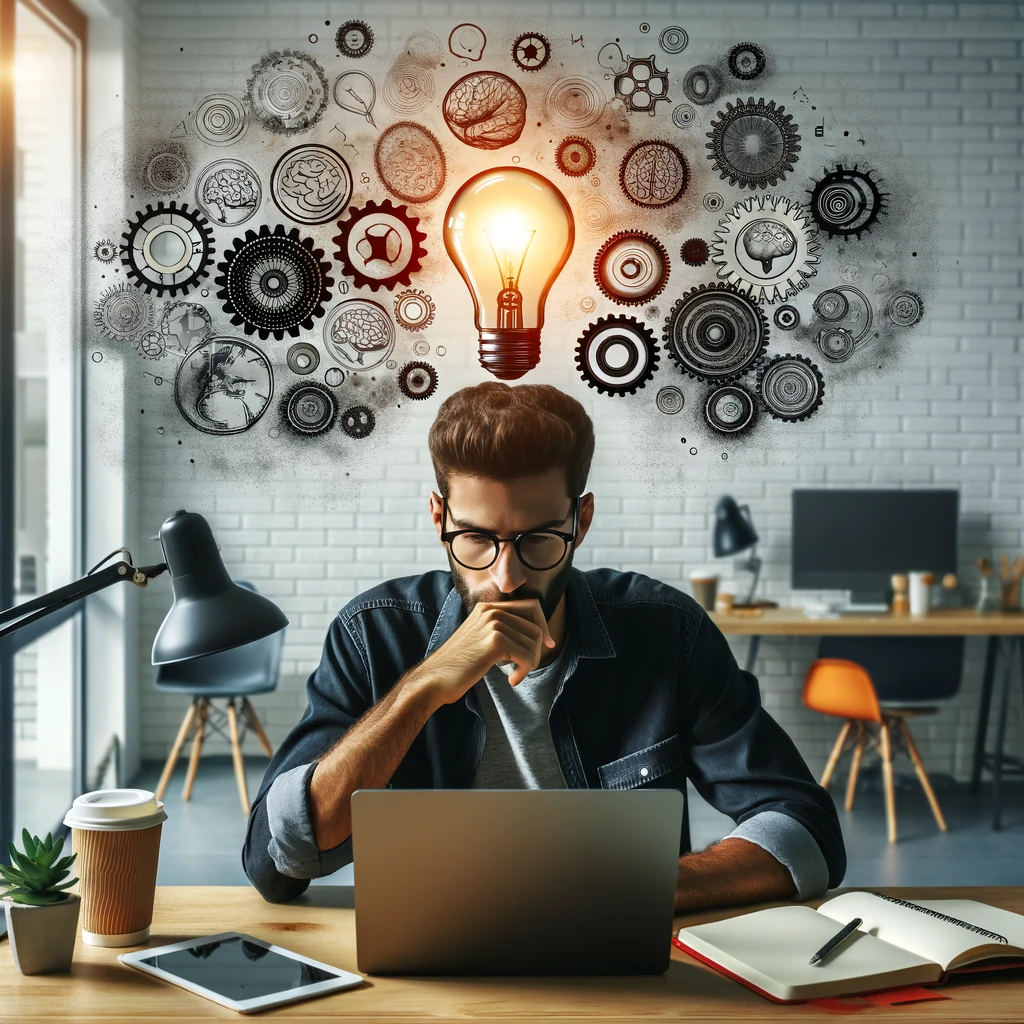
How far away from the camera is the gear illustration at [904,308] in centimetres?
272

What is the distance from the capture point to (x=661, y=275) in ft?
8.57

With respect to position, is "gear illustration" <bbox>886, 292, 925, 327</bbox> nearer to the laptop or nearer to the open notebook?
the open notebook

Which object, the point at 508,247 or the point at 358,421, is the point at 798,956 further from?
the point at 358,421

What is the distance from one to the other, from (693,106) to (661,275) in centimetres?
39

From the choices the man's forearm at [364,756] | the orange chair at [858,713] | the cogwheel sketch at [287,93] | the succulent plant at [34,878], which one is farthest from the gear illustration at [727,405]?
the succulent plant at [34,878]

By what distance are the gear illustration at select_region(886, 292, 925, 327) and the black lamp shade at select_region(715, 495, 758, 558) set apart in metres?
1.57

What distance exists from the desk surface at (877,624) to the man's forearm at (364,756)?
2635 millimetres

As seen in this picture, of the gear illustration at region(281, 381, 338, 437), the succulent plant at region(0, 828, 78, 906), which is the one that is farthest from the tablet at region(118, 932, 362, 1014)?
the gear illustration at region(281, 381, 338, 437)

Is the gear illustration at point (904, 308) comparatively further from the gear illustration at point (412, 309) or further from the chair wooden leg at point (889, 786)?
the chair wooden leg at point (889, 786)

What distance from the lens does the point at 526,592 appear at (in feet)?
5.73

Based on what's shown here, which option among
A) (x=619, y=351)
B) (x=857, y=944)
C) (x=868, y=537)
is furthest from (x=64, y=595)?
(x=868, y=537)

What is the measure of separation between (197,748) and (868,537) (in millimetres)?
2589


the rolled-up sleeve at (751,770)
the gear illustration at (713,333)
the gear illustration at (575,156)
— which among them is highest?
the gear illustration at (575,156)

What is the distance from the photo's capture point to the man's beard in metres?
1.74
